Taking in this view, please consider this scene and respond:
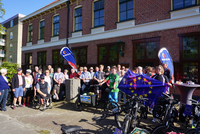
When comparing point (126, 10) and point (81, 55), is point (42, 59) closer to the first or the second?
point (81, 55)

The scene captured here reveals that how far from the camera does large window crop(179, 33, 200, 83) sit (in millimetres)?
7676

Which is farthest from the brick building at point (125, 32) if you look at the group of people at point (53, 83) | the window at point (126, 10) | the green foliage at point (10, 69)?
the green foliage at point (10, 69)

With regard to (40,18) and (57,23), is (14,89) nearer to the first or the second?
(57,23)

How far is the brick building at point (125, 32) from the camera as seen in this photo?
7961 millimetres

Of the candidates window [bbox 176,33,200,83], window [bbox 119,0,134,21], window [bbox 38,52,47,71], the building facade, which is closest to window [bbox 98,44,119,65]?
window [bbox 119,0,134,21]

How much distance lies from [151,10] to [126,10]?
→ 1921 millimetres

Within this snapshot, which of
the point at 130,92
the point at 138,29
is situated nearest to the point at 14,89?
the point at 130,92

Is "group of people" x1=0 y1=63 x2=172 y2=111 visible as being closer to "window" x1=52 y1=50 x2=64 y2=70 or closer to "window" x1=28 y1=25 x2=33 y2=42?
"window" x1=52 y1=50 x2=64 y2=70

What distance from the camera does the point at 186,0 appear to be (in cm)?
806

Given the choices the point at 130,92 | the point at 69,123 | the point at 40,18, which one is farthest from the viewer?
the point at 40,18

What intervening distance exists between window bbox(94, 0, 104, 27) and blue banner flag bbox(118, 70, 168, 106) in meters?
8.37

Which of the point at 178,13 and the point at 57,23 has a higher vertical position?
the point at 57,23

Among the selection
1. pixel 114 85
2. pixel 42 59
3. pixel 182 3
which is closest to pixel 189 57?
pixel 182 3

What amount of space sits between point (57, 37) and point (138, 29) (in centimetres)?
896
